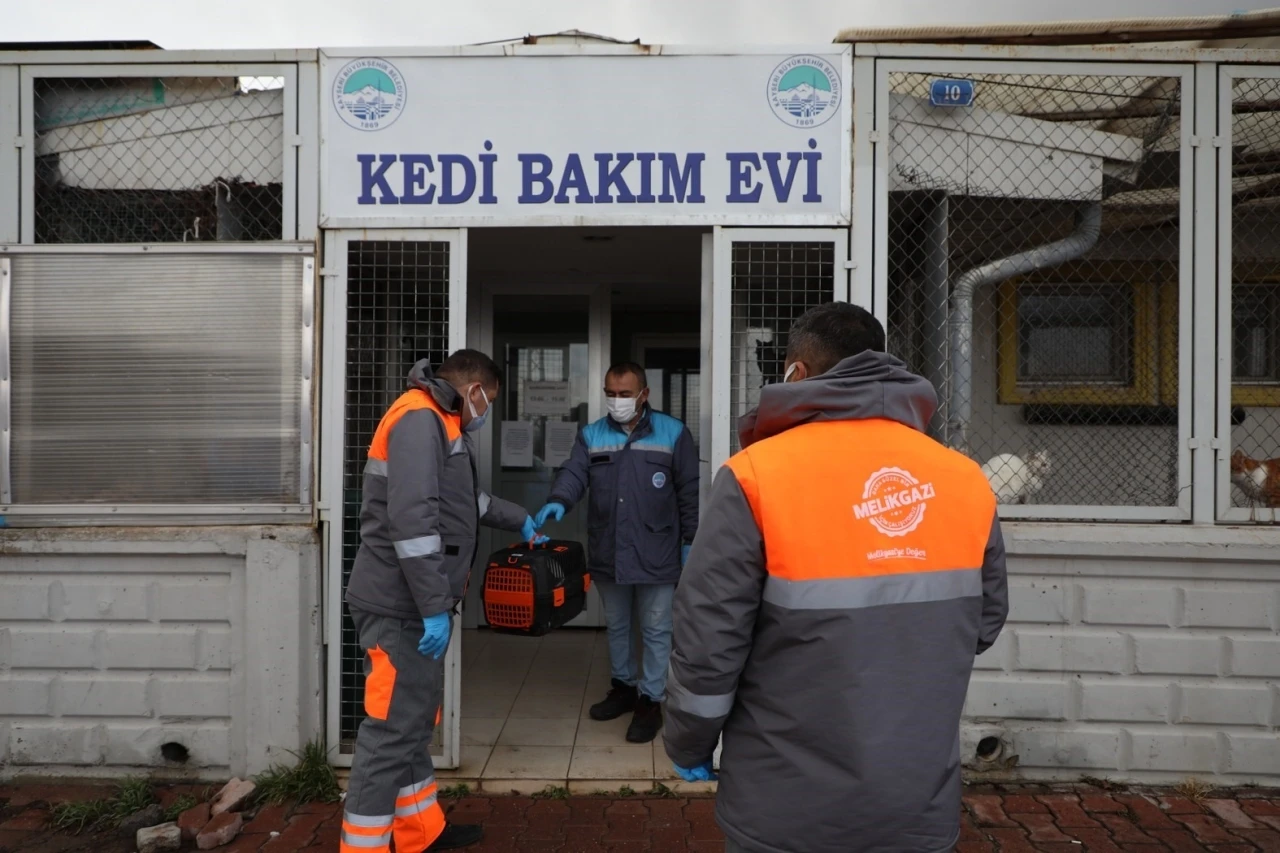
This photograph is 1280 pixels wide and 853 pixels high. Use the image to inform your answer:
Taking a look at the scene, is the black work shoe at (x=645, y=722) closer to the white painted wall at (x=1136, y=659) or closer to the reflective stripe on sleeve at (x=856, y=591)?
the white painted wall at (x=1136, y=659)

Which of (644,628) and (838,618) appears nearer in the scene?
(838,618)

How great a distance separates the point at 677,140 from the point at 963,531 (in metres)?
2.71

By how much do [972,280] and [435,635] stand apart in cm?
298

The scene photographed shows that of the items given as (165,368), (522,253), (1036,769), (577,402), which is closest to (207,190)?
(165,368)

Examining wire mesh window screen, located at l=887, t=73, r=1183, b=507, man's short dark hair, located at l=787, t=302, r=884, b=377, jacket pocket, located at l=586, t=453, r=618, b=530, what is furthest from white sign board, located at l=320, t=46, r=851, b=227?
man's short dark hair, located at l=787, t=302, r=884, b=377

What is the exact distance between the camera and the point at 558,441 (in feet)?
23.0

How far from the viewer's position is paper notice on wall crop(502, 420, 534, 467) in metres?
7.01

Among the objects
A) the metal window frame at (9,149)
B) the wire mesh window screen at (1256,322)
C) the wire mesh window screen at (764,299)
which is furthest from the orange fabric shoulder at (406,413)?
the wire mesh window screen at (1256,322)

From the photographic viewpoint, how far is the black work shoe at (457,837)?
3768 mm

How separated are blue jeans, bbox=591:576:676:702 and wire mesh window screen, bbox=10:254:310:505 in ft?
5.71

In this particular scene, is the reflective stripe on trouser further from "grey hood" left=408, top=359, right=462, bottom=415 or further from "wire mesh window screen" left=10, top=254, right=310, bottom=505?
"wire mesh window screen" left=10, top=254, right=310, bottom=505

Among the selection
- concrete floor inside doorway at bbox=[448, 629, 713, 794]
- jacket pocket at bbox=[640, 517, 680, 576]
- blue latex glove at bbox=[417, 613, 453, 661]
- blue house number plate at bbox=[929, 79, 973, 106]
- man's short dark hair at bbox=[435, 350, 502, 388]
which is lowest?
concrete floor inside doorway at bbox=[448, 629, 713, 794]

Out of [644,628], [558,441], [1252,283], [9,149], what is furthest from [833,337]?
[558,441]

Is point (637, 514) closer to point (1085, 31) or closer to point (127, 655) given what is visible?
point (127, 655)
